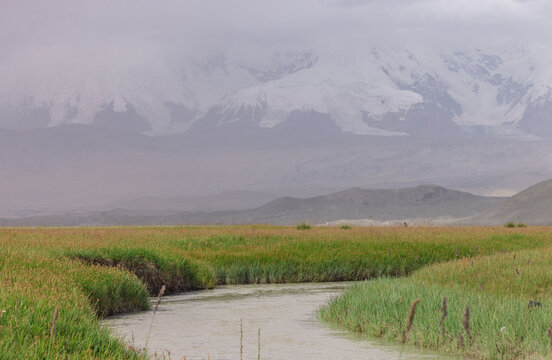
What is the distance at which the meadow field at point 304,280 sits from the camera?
11.1 metres

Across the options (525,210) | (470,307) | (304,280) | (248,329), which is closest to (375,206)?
(525,210)

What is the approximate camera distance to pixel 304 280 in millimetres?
25250

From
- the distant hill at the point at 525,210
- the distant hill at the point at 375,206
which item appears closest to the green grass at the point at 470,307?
the distant hill at the point at 525,210

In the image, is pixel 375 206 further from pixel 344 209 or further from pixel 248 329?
pixel 248 329

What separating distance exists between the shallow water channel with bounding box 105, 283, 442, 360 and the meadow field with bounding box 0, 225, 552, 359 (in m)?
0.59

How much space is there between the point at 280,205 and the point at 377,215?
2643cm

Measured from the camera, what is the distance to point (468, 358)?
1265 cm

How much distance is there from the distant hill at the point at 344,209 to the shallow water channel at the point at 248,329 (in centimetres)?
13023

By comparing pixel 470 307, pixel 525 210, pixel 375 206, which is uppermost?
pixel 375 206

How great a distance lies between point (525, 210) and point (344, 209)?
174ft

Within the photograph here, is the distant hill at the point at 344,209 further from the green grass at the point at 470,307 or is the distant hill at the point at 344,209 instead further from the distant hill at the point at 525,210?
the green grass at the point at 470,307

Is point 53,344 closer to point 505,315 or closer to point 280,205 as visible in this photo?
point 505,315

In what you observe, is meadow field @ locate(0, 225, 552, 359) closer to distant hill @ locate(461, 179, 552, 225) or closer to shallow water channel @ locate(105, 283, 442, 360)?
shallow water channel @ locate(105, 283, 442, 360)

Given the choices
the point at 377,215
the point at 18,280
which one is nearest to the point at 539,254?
the point at 18,280
